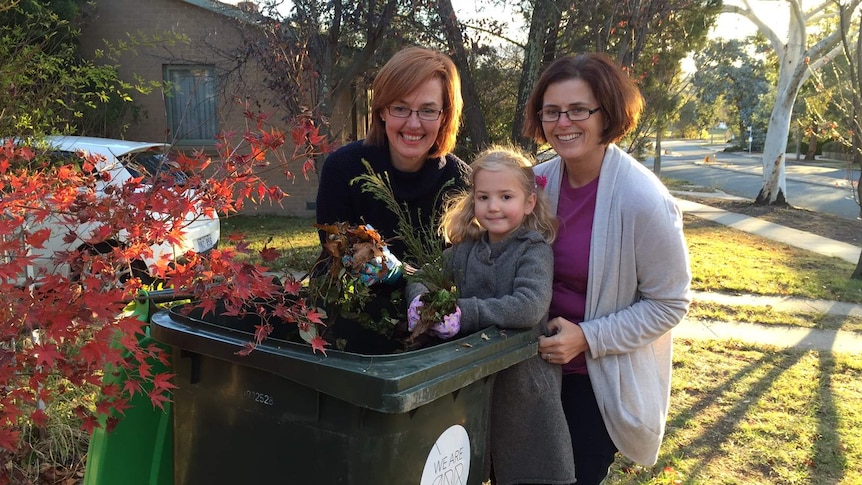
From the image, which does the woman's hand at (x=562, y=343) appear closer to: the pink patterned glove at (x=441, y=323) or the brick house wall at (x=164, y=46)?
the pink patterned glove at (x=441, y=323)

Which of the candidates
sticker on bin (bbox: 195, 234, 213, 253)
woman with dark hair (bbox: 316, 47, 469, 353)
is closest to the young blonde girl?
woman with dark hair (bbox: 316, 47, 469, 353)

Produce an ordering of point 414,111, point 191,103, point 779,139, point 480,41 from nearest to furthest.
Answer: point 414,111 < point 480,41 < point 191,103 < point 779,139

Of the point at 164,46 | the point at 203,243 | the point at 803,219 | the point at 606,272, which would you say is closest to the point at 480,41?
the point at 203,243

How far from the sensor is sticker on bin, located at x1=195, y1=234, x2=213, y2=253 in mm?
6057

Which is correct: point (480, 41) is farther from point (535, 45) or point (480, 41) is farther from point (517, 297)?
point (517, 297)

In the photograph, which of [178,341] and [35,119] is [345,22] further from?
[178,341]

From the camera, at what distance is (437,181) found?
2.43 metres

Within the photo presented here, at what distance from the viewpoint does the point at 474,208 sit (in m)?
2.11

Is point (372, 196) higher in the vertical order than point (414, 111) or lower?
lower

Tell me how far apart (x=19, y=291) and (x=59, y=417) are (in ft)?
6.36

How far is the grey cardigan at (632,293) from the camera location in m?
1.88

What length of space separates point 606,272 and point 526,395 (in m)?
0.45

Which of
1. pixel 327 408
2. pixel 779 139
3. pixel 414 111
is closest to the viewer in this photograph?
pixel 327 408

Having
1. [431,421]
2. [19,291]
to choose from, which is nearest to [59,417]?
[19,291]
